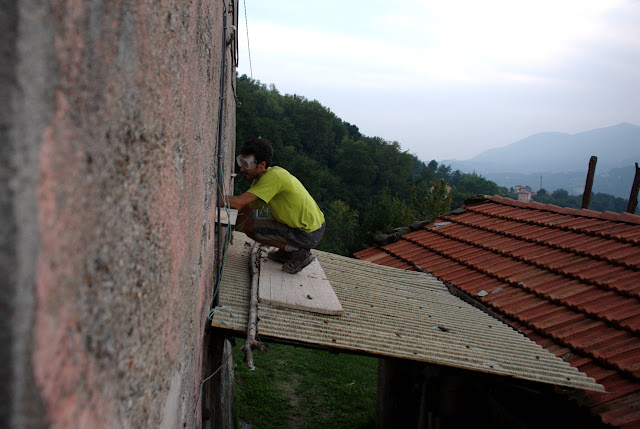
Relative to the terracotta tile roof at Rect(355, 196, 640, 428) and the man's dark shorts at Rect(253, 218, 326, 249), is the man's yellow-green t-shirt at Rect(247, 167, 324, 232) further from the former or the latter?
the terracotta tile roof at Rect(355, 196, 640, 428)

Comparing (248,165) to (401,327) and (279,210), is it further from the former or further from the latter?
(401,327)

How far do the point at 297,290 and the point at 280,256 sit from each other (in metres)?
0.72

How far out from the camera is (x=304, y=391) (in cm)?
868

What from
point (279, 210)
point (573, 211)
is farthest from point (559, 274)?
point (279, 210)

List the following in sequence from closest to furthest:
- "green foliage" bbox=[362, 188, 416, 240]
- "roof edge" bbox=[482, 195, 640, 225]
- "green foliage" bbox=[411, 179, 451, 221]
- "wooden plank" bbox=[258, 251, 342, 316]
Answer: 1. "wooden plank" bbox=[258, 251, 342, 316]
2. "roof edge" bbox=[482, 195, 640, 225]
3. "green foliage" bbox=[362, 188, 416, 240]
4. "green foliage" bbox=[411, 179, 451, 221]

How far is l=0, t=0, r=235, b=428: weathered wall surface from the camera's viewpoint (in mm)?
592

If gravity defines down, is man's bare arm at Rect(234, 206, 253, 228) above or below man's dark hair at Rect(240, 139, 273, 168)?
below

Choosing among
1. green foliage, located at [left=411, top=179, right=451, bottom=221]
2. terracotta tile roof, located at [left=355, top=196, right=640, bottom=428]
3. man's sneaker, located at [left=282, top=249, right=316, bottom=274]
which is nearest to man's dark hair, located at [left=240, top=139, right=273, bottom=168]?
man's sneaker, located at [left=282, top=249, right=316, bottom=274]

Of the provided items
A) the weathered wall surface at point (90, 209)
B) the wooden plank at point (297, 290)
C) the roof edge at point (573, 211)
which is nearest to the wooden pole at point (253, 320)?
the wooden plank at point (297, 290)

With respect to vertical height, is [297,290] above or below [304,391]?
above

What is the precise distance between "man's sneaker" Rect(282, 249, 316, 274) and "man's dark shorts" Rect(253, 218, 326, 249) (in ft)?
0.23

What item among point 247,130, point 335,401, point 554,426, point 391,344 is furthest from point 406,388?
point 247,130

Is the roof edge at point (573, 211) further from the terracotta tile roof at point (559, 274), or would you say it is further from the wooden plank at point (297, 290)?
the wooden plank at point (297, 290)

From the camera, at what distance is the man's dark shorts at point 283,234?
405 centimetres
